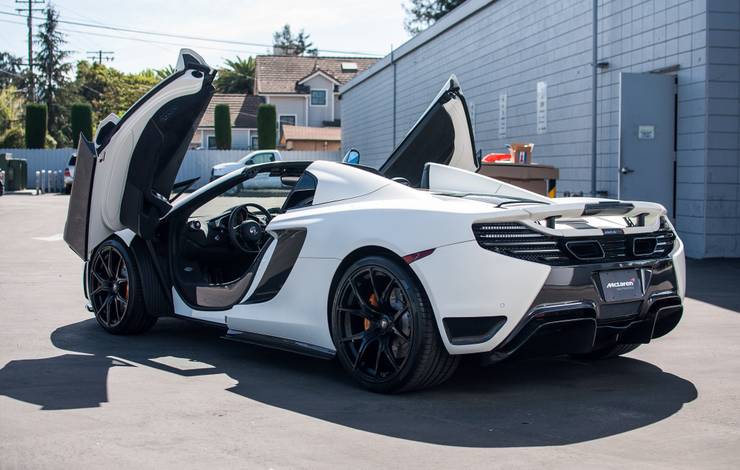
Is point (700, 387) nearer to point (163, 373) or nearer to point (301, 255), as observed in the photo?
point (301, 255)

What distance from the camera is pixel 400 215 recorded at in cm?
482

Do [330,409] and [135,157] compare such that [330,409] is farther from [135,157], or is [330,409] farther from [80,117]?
[80,117]

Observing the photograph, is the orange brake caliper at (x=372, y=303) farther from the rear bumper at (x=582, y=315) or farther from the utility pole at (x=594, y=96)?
the utility pole at (x=594, y=96)

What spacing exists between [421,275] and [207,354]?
2.07m

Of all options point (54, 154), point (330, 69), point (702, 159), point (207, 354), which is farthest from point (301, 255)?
point (330, 69)

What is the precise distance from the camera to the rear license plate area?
4.77 metres

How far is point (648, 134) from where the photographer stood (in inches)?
503

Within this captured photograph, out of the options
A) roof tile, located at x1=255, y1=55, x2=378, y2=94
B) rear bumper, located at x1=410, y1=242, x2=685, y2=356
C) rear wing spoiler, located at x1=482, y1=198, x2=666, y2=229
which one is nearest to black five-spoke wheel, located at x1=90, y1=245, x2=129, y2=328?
rear bumper, located at x1=410, y1=242, x2=685, y2=356

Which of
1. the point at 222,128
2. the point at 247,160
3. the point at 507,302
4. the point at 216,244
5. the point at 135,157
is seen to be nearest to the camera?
the point at 507,302

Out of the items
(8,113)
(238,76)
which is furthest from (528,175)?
(238,76)

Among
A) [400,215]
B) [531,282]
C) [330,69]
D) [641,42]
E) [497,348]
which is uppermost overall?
[330,69]

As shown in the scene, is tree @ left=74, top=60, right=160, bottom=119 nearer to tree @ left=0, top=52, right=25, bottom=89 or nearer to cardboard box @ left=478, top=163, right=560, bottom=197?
tree @ left=0, top=52, right=25, bottom=89

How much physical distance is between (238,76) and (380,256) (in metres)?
89.3

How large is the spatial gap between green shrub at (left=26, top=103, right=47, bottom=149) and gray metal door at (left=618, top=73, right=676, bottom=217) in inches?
1607
